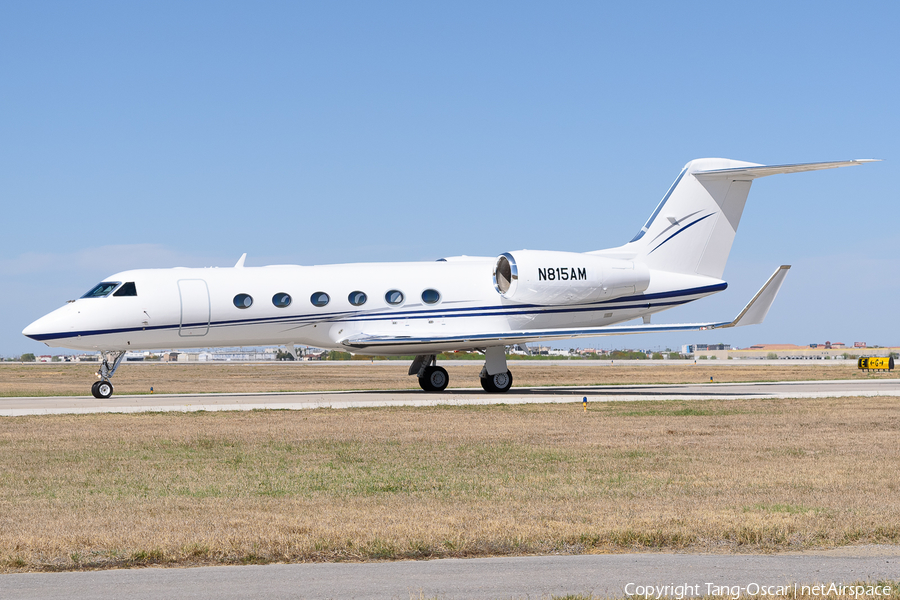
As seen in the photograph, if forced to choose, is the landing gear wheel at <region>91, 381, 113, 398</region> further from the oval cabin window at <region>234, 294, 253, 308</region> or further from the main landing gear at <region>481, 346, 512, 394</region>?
the main landing gear at <region>481, 346, 512, 394</region>

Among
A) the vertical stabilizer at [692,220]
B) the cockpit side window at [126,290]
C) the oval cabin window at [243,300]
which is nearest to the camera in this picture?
the cockpit side window at [126,290]

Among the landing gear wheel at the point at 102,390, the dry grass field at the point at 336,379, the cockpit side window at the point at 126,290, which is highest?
the cockpit side window at the point at 126,290

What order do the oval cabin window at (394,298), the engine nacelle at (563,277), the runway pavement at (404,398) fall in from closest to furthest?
the runway pavement at (404,398), the oval cabin window at (394,298), the engine nacelle at (563,277)

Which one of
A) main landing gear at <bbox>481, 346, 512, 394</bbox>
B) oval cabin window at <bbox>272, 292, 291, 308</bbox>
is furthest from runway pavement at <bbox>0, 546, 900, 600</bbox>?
main landing gear at <bbox>481, 346, 512, 394</bbox>

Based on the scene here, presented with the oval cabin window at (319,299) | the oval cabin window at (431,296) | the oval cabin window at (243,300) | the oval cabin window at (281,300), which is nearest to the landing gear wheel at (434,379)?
the oval cabin window at (431,296)

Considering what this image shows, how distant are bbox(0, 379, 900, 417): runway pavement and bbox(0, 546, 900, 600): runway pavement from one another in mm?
15921

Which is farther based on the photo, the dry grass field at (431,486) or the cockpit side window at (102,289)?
the cockpit side window at (102,289)

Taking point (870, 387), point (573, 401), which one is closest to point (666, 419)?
point (573, 401)

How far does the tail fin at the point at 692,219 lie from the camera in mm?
31141

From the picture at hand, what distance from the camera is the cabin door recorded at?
2695cm

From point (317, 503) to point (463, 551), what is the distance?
2.85 meters

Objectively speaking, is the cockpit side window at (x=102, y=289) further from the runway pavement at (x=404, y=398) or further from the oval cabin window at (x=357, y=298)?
the oval cabin window at (x=357, y=298)

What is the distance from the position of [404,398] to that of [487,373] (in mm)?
3943

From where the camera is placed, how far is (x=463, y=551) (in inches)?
310
